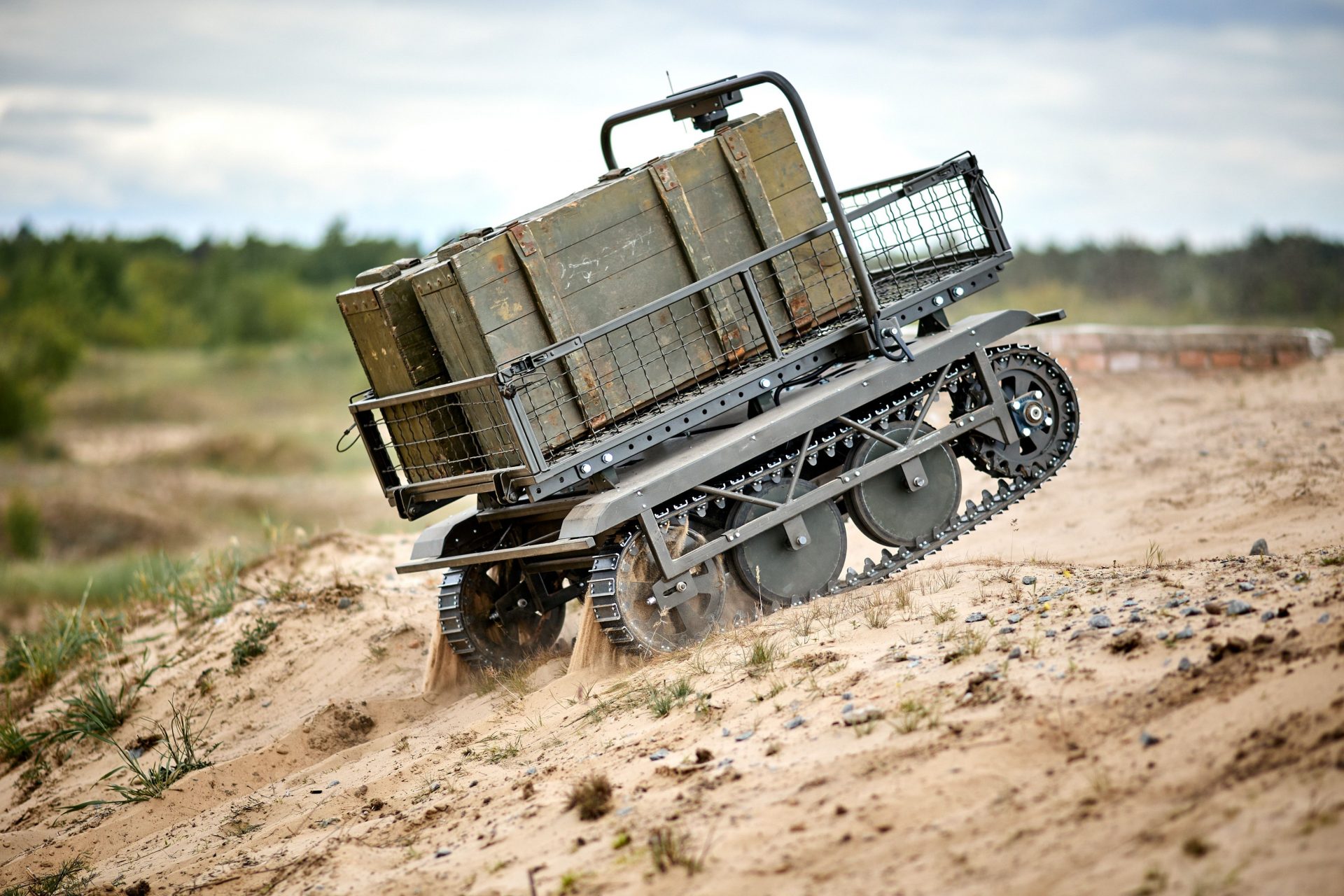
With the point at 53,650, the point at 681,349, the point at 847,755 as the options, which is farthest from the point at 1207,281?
the point at 847,755

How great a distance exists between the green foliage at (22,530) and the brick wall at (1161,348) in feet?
58.4

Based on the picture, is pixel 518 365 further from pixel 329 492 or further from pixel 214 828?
pixel 329 492

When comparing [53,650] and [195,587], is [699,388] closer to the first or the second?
[195,587]

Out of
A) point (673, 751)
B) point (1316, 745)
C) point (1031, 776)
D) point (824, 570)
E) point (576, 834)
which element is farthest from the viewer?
point (824, 570)

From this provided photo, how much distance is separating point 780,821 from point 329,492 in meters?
23.9

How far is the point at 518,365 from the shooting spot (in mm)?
7055

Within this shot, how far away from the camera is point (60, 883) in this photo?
6703 mm

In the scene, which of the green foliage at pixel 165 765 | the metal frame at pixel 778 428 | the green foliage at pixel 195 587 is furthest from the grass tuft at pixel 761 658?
the green foliage at pixel 195 587

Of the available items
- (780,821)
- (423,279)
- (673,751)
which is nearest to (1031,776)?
(780,821)

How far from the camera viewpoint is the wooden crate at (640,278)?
7.25 m

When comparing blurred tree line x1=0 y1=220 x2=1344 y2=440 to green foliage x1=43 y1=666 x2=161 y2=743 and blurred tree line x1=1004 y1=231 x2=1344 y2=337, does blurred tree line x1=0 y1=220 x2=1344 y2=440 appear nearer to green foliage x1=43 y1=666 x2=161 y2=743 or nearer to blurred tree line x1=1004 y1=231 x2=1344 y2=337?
blurred tree line x1=1004 y1=231 x2=1344 y2=337

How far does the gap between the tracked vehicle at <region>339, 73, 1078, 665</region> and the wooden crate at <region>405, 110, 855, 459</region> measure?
0.01 meters

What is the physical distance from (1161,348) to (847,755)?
12865mm

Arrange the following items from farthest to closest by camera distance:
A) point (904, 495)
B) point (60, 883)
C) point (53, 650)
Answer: point (53, 650) → point (904, 495) → point (60, 883)
